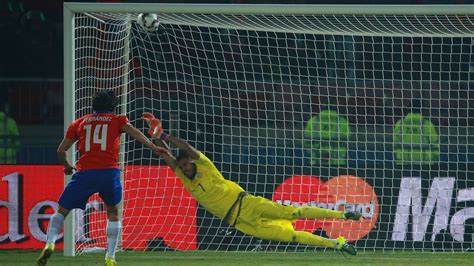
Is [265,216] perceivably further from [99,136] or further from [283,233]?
[99,136]

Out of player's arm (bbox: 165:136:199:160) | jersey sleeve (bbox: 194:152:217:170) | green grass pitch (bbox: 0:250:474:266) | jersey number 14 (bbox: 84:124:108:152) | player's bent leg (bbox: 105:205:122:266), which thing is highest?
jersey number 14 (bbox: 84:124:108:152)

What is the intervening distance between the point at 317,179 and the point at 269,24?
1912mm

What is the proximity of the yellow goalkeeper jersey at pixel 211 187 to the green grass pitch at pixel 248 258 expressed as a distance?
0.59 m

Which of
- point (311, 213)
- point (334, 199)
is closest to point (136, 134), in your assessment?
point (311, 213)

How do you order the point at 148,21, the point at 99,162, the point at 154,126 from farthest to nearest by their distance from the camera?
the point at 148,21, the point at 154,126, the point at 99,162

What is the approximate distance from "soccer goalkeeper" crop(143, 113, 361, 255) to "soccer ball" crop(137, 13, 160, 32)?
4.54 ft

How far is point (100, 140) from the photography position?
10172 millimetres

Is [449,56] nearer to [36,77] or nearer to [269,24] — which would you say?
[269,24]

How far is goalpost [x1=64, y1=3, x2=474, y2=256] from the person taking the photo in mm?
12805

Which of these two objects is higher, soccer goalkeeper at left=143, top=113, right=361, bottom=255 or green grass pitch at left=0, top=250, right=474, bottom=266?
soccer goalkeeper at left=143, top=113, right=361, bottom=255

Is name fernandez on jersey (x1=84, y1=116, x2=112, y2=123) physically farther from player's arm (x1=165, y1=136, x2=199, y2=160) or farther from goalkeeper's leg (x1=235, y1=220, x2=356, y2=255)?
goalkeeper's leg (x1=235, y1=220, x2=356, y2=255)

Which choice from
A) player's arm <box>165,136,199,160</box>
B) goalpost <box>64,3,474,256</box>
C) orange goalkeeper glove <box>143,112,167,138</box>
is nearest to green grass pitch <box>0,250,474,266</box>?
goalpost <box>64,3,474,256</box>

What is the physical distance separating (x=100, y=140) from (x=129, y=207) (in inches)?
118

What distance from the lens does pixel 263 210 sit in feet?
38.2
